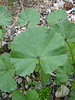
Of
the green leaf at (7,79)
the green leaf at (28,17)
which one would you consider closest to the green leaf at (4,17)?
the green leaf at (28,17)

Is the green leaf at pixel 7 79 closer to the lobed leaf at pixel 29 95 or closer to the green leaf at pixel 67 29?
the lobed leaf at pixel 29 95

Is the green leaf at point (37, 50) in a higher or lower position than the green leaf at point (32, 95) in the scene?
higher

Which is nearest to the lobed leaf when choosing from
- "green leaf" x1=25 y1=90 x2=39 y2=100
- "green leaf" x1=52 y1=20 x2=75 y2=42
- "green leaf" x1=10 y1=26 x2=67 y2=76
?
"green leaf" x1=25 y1=90 x2=39 y2=100

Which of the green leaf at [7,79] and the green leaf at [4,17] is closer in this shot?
the green leaf at [7,79]

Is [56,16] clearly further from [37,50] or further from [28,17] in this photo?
[37,50]

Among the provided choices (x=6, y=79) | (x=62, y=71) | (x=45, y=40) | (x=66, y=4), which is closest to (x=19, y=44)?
(x=45, y=40)

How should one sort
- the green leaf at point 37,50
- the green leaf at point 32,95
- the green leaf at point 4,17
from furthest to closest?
the green leaf at point 4,17, the green leaf at point 32,95, the green leaf at point 37,50

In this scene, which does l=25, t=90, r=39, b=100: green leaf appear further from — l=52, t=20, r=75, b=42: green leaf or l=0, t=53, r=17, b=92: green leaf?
l=52, t=20, r=75, b=42: green leaf
